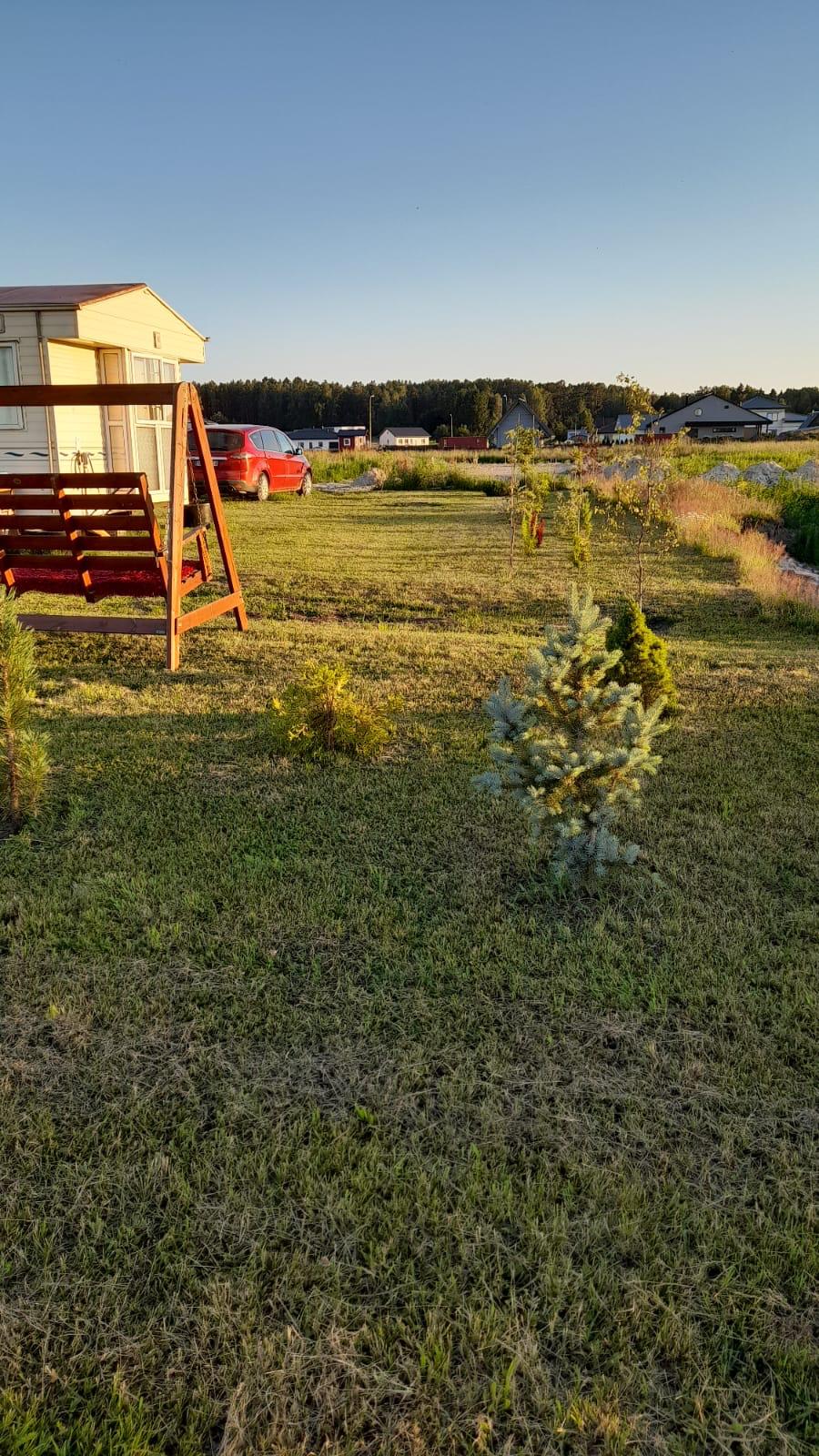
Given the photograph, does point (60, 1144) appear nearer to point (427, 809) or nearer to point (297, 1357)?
point (297, 1357)

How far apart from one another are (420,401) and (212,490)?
109 m

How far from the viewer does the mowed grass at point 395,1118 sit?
6.18 ft

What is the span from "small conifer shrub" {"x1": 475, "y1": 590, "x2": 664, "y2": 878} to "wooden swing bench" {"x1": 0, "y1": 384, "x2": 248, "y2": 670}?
3814 millimetres

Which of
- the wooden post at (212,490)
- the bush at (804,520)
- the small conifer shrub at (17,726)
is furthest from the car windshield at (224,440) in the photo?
the small conifer shrub at (17,726)

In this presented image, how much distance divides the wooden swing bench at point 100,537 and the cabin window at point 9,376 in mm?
6715

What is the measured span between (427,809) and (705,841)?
1425 millimetres

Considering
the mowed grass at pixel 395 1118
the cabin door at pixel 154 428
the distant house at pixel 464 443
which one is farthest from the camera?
the distant house at pixel 464 443

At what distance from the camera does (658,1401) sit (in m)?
1.87

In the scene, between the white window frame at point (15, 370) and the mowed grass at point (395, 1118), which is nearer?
the mowed grass at point (395, 1118)

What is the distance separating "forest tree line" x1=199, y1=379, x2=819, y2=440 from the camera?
314 ft

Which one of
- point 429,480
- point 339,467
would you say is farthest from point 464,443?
point 429,480

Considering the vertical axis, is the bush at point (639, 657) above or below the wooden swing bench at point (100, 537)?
below

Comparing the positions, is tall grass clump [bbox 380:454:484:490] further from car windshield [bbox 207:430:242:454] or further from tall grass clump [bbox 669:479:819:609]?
car windshield [bbox 207:430:242:454]

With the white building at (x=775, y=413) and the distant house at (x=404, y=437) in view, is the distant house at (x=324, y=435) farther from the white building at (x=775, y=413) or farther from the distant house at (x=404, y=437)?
the white building at (x=775, y=413)
